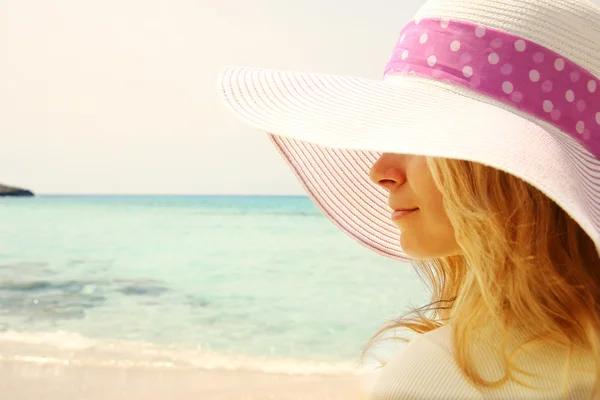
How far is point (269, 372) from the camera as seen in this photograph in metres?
2.75

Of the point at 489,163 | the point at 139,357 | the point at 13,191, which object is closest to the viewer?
the point at 489,163

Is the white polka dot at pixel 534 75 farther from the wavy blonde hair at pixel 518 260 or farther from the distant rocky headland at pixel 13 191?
the distant rocky headland at pixel 13 191

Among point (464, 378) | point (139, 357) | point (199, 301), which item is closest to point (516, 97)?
point (464, 378)

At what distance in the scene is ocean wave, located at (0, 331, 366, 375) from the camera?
2.74 metres

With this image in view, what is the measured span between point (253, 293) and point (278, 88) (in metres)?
4.53

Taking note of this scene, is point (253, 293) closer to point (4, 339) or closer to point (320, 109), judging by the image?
point (4, 339)

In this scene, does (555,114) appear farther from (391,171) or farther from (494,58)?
(391,171)

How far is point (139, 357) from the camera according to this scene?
2912mm

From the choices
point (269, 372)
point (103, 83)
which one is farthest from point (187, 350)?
point (103, 83)

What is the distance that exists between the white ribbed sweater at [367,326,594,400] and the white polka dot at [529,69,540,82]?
29 centimetres

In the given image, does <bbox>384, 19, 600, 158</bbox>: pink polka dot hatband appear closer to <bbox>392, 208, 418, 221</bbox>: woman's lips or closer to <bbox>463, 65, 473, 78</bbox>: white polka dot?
<bbox>463, 65, 473, 78</bbox>: white polka dot

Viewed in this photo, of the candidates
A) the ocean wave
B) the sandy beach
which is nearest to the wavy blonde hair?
the sandy beach

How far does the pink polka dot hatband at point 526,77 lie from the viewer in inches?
29.3

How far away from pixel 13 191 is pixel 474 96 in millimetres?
23186
